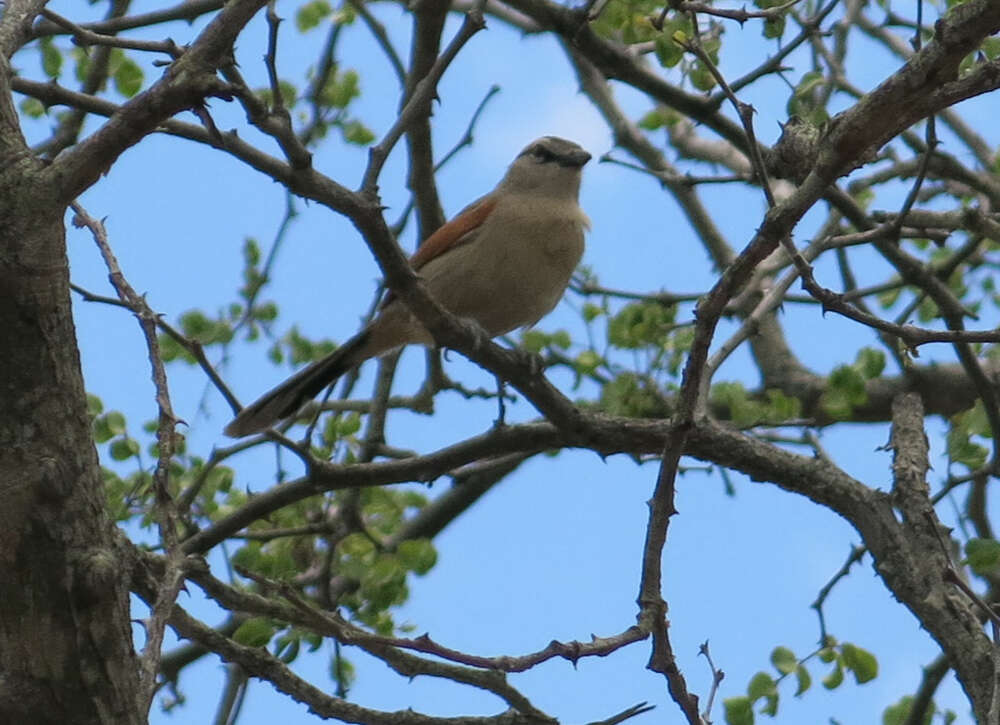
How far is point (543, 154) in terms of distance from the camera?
7094 mm

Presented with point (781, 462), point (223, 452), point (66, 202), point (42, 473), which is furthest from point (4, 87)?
point (781, 462)

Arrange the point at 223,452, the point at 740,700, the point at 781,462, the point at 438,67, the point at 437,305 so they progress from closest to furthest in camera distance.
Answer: the point at 438,67, the point at 437,305, the point at 740,700, the point at 781,462, the point at 223,452

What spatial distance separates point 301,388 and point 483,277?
104 cm

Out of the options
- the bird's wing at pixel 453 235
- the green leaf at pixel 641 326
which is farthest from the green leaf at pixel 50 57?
the green leaf at pixel 641 326

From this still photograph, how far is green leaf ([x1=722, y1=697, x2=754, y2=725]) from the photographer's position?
15.1 feet

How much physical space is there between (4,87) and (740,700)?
10.4 feet

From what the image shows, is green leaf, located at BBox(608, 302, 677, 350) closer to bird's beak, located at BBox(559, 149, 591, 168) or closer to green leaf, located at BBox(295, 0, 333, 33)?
bird's beak, located at BBox(559, 149, 591, 168)

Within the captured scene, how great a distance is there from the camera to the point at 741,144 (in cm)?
621

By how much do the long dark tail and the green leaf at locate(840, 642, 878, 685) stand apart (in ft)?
8.88

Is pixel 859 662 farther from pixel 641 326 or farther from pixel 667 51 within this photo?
pixel 667 51

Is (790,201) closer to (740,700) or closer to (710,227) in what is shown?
(740,700)

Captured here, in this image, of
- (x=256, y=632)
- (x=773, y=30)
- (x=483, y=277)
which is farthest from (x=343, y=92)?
(x=256, y=632)

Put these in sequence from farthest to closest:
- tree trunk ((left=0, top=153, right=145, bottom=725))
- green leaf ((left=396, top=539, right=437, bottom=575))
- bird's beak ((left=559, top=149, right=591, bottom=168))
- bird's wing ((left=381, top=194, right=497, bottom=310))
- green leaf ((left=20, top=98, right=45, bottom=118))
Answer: bird's beak ((left=559, top=149, right=591, bottom=168))
green leaf ((left=20, top=98, right=45, bottom=118))
bird's wing ((left=381, top=194, right=497, bottom=310))
green leaf ((left=396, top=539, right=437, bottom=575))
tree trunk ((left=0, top=153, right=145, bottom=725))

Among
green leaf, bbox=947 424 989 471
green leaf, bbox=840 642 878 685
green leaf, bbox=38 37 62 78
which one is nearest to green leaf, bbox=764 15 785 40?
green leaf, bbox=947 424 989 471
